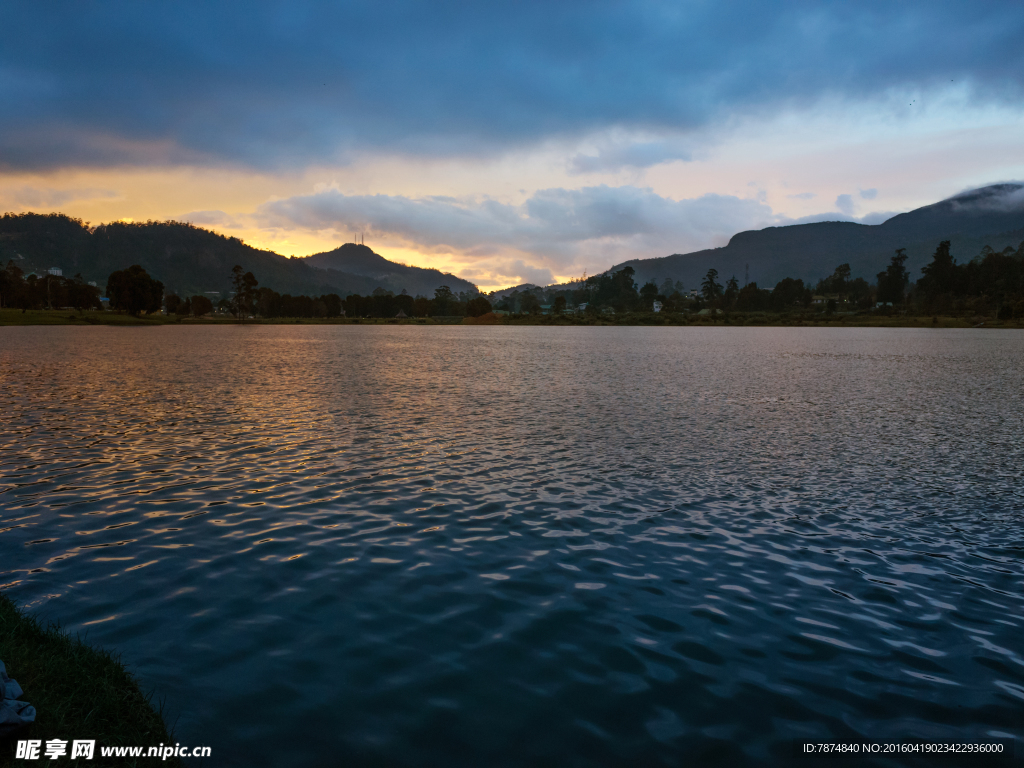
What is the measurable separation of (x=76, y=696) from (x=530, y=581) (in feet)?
27.2

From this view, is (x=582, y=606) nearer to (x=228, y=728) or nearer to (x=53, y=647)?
(x=228, y=728)

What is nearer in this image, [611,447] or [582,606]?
[582,606]

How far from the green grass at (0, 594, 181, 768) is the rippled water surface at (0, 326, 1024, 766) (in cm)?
52

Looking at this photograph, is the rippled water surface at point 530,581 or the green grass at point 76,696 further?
the rippled water surface at point 530,581

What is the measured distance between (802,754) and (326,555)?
10.9m

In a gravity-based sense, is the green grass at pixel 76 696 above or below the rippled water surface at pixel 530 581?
above

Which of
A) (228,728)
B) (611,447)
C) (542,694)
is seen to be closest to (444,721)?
(542,694)

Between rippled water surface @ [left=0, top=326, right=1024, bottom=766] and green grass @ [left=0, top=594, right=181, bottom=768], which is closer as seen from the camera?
green grass @ [left=0, top=594, right=181, bottom=768]

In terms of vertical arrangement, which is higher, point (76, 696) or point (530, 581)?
point (76, 696)

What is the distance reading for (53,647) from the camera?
9414mm

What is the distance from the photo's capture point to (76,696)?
820 centimetres

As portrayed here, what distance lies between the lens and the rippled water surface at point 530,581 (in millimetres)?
→ 8719

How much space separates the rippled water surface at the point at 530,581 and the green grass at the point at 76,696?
52cm

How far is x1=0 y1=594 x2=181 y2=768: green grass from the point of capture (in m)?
7.40
